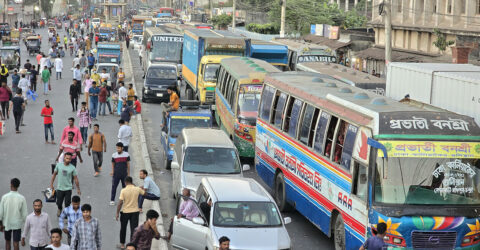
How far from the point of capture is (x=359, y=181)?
524 inches

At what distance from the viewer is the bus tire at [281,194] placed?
712 inches

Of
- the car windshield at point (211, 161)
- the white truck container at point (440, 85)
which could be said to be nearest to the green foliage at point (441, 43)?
the white truck container at point (440, 85)

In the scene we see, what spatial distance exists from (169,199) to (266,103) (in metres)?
3.46

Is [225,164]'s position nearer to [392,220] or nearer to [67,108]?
[392,220]

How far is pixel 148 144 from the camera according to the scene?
88.9 ft

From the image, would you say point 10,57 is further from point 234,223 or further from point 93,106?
point 234,223

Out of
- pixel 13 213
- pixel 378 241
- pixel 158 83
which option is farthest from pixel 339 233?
pixel 158 83

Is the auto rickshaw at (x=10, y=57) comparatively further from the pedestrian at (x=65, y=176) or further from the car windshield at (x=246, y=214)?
the car windshield at (x=246, y=214)

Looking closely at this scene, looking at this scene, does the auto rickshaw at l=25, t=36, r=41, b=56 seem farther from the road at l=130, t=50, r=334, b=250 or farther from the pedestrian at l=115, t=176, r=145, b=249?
the pedestrian at l=115, t=176, r=145, b=249

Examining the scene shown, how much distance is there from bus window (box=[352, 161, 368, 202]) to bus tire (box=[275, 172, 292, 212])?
468cm

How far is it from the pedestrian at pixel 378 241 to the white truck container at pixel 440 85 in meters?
4.30

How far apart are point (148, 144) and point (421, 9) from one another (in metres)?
29.5

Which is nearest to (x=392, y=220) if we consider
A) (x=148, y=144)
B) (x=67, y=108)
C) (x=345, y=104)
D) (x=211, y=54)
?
(x=345, y=104)

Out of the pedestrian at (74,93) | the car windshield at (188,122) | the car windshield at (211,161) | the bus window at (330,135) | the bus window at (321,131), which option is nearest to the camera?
the bus window at (330,135)
